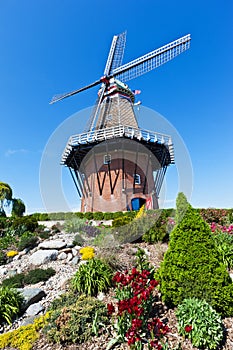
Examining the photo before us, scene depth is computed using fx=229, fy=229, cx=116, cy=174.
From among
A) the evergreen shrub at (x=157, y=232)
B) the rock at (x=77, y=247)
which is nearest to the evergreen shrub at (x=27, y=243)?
the rock at (x=77, y=247)

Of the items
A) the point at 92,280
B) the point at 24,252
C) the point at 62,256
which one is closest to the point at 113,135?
the point at 24,252

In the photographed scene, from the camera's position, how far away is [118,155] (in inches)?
703

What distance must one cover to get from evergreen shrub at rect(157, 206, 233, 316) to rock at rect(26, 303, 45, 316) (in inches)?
93.0

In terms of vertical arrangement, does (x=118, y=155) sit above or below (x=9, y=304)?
above

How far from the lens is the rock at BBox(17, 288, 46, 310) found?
4.55 metres

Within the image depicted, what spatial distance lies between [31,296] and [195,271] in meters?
3.31

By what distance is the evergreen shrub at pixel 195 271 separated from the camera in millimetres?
3473

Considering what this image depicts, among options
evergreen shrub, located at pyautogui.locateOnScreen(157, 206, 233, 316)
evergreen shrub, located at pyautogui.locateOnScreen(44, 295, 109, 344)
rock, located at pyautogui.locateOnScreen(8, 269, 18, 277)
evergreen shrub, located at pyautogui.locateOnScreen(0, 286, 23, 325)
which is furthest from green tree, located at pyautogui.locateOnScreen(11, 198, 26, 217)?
evergreen shrub, located at pyautogui.locateOnScreen(157, 206, 233, 316)

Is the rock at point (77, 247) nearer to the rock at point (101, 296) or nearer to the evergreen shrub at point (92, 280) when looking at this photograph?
the evergreen shrub at point (92, 280)

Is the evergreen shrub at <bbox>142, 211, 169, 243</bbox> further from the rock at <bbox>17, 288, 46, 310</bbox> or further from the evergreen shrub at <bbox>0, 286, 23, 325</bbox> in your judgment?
the evergreen shrub at <bbox>0, 286, 23, 325</bbox>

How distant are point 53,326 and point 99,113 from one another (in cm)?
1812

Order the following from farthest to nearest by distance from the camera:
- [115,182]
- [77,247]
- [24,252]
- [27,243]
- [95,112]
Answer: [95,112]
[115,182]
[27,243]
[24,252]
[77,247]

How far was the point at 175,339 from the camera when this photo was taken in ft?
10.4

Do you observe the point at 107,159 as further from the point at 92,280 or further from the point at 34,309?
the point at 34,309
